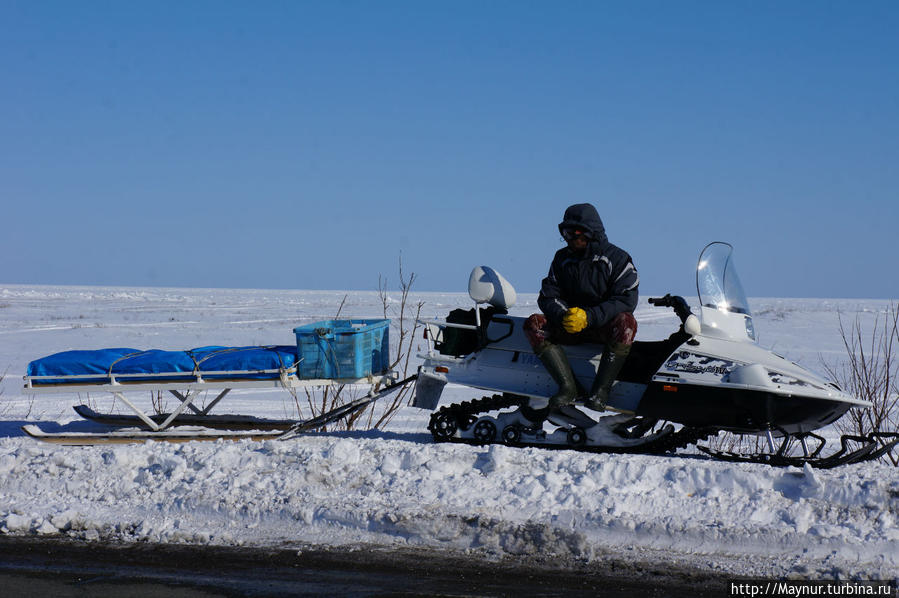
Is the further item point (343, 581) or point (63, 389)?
point (63, 389)

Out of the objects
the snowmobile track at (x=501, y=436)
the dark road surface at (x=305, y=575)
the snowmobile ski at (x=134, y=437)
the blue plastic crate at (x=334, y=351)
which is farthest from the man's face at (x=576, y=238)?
the snowmobile ski at (x=134, y=437)

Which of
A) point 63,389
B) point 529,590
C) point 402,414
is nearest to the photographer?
point 529,590

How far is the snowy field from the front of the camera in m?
4.59

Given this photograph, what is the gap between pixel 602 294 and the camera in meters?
6.35

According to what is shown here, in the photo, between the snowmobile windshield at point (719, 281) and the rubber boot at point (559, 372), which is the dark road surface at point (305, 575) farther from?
the snowmobile windshield at point (719, 281)

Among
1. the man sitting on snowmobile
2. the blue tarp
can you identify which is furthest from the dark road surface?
the blue tarp

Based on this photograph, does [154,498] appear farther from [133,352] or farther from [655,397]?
[655,397]

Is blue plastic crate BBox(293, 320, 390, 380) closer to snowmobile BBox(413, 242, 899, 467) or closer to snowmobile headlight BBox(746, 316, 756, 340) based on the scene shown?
snowmobile BBox(413, 242, 899, 467)

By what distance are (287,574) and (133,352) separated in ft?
12.6

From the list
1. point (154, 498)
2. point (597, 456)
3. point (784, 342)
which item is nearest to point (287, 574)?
point (154, 498)

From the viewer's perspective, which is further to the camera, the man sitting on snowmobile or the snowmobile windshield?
the snowmobile windshield

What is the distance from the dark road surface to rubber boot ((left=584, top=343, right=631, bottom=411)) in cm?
195

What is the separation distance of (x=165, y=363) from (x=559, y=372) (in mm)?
3409

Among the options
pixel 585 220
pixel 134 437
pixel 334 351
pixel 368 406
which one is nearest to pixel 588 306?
pixel 585 220
